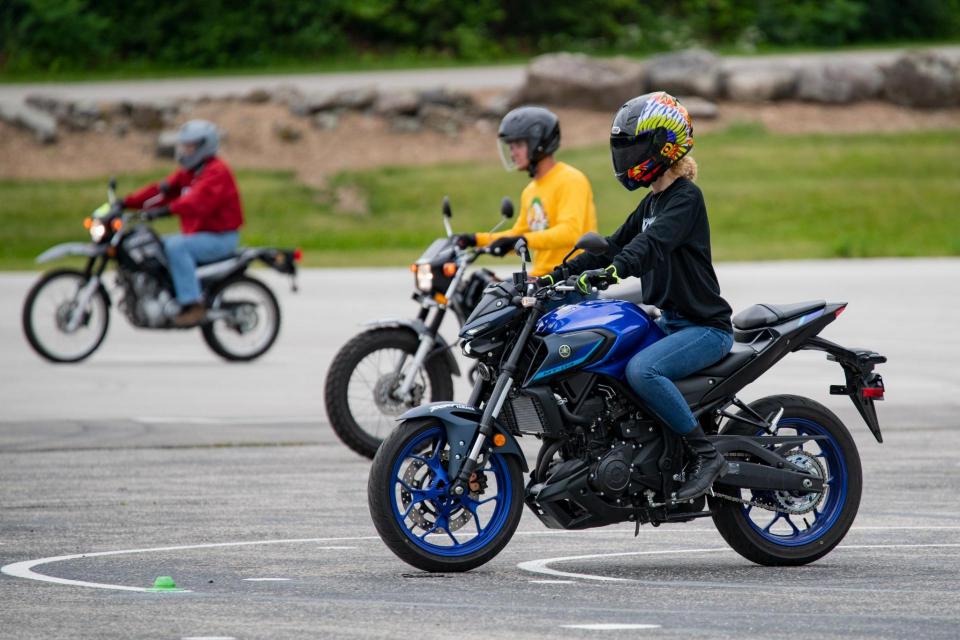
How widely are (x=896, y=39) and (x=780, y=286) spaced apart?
77.9 ft

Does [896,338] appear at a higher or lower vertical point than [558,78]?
lower

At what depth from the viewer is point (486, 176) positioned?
3231 centimetres

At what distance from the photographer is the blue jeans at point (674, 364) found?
762 centimetres

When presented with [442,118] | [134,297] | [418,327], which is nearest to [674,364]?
[418,327]

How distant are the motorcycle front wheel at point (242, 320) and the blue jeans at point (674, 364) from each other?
939 cm

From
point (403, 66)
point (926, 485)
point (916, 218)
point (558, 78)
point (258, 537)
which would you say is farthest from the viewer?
Answer: point (403, 66)

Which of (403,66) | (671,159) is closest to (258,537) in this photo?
(671,159)

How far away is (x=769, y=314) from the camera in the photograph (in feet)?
26.3

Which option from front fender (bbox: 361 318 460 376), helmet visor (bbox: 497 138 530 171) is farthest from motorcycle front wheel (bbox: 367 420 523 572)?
helmet visor (bbox: 497 138 530 171)

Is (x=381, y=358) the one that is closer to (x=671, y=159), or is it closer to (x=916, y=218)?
(x=671, y=159)

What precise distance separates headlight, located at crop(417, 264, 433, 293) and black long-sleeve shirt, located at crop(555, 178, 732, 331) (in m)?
3.30

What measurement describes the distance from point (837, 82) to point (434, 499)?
28.4m

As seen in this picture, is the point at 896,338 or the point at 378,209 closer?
the point at 896,338

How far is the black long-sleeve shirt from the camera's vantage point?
25.3ft
